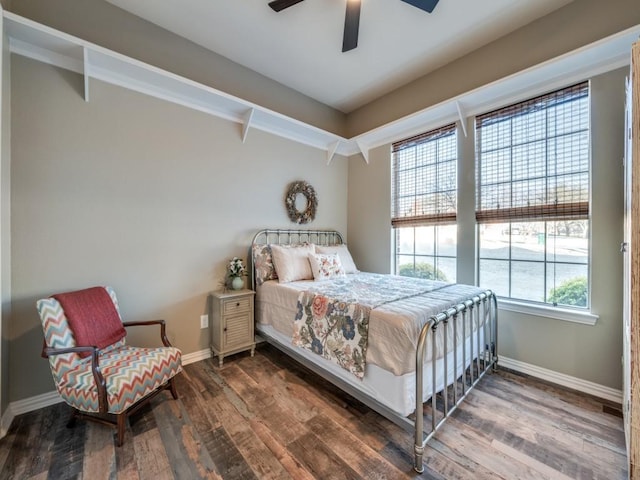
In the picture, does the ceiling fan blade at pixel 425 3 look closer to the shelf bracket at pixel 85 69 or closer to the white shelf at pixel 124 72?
the white shelf at pixel 124 72

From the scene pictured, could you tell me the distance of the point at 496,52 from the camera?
2.64m

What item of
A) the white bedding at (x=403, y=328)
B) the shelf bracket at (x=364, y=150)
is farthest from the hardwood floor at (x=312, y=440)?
the shelf bracket at (x=364, y=150)

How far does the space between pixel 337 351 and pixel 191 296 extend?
169cm

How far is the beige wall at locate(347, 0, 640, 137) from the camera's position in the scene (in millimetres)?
2059

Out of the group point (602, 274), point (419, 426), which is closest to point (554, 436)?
point (419, 426)

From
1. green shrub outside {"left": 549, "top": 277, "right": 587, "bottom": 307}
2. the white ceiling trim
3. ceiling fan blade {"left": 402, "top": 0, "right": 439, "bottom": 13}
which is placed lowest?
green shrub outside {"left": 549, "top": 277, "right": 587, "bottom": 307}

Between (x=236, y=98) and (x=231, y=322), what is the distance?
2.29 metres

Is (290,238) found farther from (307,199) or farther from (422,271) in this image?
(422,271)

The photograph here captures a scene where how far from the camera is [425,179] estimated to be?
331 centimetres

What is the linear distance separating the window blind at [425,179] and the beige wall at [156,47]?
1557mm

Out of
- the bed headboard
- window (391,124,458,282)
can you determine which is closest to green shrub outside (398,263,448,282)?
window (391,124,458,282)

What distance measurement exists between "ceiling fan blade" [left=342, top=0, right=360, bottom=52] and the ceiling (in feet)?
1.20

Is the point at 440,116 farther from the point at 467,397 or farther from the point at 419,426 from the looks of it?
the point at 419,426

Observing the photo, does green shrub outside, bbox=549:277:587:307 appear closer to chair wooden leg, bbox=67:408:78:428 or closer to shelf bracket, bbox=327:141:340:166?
shelf bracket, bbox=327:141:340:166
